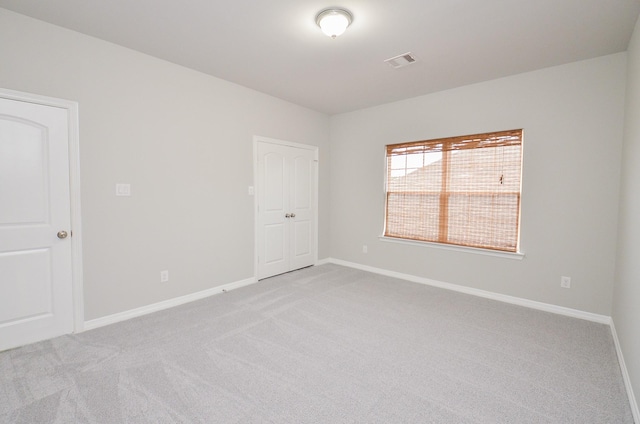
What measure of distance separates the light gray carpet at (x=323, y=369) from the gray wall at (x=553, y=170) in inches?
16.6

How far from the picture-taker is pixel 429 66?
3.16 meters

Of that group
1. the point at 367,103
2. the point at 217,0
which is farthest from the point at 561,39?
the point at 217,0

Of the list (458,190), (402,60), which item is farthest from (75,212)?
(458,190)

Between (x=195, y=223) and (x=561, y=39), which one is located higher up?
(x=561, y=39)

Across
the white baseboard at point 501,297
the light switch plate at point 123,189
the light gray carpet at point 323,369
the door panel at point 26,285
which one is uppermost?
the light switch plate at point 123,189

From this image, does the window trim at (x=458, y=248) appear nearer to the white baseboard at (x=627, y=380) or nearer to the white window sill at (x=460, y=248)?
the white window sill at (x=460, y=248)

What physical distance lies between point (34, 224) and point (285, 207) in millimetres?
2814

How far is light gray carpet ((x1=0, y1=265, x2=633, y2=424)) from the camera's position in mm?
1726

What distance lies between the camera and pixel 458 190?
3.88 m

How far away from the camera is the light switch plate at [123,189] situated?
2846mm

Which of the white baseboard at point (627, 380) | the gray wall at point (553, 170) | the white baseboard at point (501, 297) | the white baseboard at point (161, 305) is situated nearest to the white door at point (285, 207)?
the white baseboard at point (161, 305)

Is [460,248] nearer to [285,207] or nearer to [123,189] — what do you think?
[285,207]

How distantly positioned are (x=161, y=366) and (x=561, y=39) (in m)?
4.27

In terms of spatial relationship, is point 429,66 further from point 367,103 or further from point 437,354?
point 437,354
